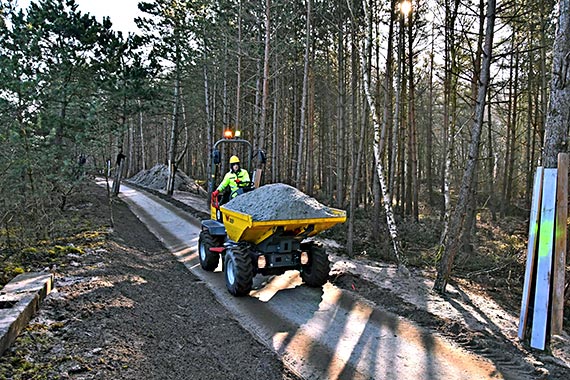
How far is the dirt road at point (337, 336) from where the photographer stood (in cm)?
476

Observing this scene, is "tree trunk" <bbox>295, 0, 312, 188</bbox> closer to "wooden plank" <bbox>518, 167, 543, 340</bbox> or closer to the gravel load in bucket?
the gravel load in bucket

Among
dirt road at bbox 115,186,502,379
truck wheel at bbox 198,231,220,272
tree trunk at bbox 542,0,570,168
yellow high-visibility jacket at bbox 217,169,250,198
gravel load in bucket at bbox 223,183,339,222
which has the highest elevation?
tree trunk at bbox 542,0,570,168

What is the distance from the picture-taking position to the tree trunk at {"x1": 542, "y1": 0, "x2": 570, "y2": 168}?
5.42 meters

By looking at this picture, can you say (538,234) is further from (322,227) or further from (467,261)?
(467,261)

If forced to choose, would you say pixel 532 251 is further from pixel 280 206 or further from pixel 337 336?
pixel 280 206

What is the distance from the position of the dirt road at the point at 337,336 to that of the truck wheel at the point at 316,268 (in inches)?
6.6

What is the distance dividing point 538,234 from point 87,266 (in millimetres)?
6941

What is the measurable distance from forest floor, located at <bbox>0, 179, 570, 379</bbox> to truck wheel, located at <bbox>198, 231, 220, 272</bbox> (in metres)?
0.47

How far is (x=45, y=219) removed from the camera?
32.3 feet

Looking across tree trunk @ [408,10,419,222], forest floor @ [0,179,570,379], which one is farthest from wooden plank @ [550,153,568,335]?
tree trunk @ [408,10,419,222]

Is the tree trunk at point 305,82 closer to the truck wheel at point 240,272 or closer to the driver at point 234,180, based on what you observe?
the driver at point 234,180

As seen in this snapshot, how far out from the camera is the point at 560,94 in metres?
5.46

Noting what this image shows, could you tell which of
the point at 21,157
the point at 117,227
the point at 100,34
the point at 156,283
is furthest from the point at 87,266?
the point at 100,34

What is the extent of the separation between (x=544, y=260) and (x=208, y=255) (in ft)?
19.8
